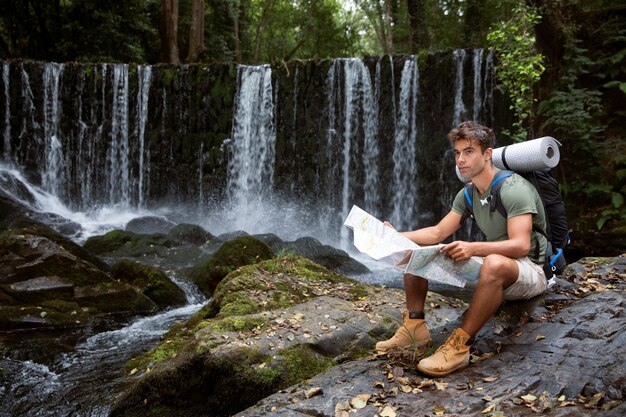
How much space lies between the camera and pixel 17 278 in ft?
26.2

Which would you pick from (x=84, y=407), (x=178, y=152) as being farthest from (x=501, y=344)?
(x=178, y=152)

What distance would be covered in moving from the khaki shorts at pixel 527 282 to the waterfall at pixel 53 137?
16526 mm

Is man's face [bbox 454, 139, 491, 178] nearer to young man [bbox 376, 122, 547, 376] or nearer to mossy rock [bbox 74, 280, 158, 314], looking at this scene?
young man [bbox 376, 122, 547, 376]

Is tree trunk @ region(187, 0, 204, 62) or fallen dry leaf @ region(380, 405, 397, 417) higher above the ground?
tree trunk @ region(187, 0, 204, 62)

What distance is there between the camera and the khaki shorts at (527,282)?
362 centimetres

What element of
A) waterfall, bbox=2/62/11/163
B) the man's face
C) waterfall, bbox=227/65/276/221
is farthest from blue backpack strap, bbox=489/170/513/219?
waterfall, bbox=2/62/11/163

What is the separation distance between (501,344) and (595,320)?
650mm

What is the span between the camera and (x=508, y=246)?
11.2ft

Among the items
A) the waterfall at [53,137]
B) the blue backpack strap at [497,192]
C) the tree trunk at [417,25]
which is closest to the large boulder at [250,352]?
the blue backpack strap at [497,192]

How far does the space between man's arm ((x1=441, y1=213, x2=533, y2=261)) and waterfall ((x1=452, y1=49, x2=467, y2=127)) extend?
38.6 ft

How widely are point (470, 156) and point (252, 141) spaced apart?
45.4ft

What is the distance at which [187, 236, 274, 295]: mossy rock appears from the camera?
29.6ft

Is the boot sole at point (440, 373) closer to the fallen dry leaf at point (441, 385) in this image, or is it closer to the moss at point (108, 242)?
the fallen dry leaf at point (441, 385)

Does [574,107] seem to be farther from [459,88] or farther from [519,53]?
[459,88]
